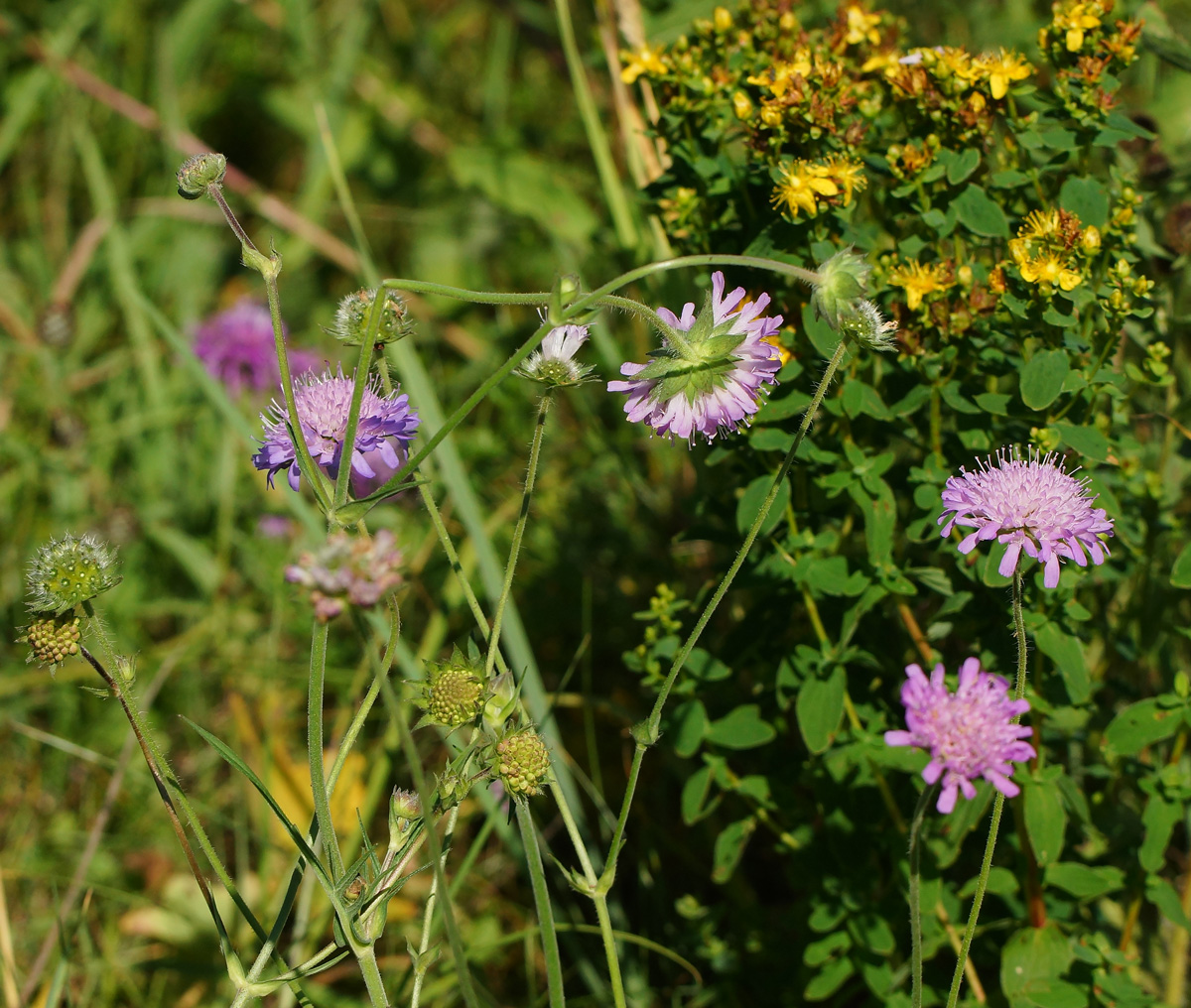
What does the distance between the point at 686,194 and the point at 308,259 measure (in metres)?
2.51

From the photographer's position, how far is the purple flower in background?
3.06 m

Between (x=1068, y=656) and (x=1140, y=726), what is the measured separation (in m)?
0.19

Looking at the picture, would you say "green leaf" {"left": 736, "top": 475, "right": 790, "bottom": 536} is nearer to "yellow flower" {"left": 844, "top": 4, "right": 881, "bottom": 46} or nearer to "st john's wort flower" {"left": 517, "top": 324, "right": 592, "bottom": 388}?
"st john's wort flower" {"left": 517, "top": 324, "right": 592, "bottom": 388}

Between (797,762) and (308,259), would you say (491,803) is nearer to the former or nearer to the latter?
(797,762)

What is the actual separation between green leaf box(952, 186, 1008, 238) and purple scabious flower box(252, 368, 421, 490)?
77 cm

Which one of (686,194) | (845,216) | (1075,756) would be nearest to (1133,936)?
(1075,756)

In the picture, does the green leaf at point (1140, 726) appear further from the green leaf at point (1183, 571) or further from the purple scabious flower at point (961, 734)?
the purple scabious flower at point (961, 734)

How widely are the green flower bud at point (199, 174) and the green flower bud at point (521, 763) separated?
705 millimetres

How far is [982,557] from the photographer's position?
1475mm

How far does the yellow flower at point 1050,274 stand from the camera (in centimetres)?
138

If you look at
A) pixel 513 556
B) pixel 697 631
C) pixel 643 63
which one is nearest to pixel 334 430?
pixel 513 556

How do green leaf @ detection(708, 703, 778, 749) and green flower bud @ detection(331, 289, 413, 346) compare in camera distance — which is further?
green leaf @ detection(708, 703, 778, 749)

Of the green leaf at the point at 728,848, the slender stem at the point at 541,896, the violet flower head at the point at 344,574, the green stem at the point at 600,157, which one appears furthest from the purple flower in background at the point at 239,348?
the violet flower head at the point at 344,574

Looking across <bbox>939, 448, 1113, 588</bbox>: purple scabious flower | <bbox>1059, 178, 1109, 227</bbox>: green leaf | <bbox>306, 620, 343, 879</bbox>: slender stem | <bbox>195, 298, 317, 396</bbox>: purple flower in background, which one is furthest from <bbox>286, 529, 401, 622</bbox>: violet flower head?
<bbox>195, 298, 317, 396</bbox>: purple flower in background
